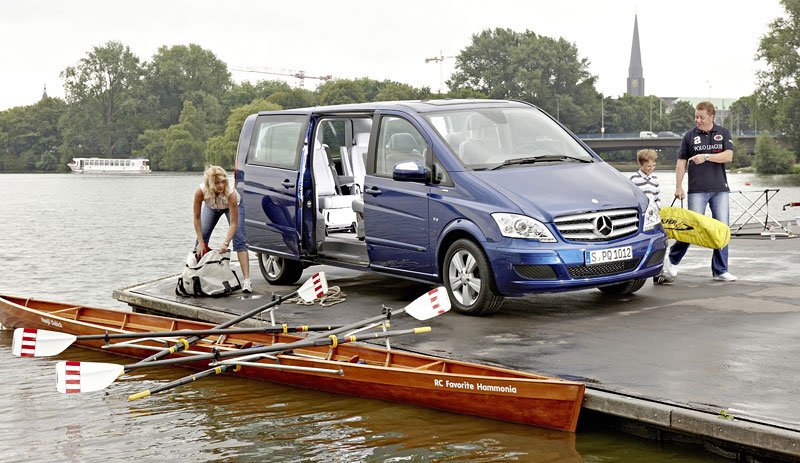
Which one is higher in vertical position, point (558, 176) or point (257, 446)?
point (558, 176)

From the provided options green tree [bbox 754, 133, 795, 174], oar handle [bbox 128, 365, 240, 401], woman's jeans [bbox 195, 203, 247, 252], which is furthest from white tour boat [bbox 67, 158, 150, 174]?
oar handle [bbox 128, 365, 240, 401]

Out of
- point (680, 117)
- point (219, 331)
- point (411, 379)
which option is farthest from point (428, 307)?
point (680, 117)

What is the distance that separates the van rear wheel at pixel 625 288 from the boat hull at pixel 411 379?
10.8 ft

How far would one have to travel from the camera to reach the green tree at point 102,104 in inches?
6058

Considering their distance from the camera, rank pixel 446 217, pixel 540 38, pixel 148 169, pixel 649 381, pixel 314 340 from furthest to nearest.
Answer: pixel 540 38 → pixel 148 169 → pixel 446 217 → pixel 314 340 → pixel 649 381

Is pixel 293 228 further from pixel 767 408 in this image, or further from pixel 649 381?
pixel 767 408

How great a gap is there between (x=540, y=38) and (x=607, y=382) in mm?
152953

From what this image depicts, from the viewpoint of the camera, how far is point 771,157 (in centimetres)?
9262

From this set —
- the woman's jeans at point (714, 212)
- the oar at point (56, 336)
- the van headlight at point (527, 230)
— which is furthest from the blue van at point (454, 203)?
the oar at point (56, 336)

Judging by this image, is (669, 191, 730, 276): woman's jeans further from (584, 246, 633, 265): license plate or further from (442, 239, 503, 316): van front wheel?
(442, 239, 503, 316): van front wheel

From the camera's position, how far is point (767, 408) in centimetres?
723

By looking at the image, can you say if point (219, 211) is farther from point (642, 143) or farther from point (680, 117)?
point (680, 117)

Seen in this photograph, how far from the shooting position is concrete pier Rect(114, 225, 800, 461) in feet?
23.7

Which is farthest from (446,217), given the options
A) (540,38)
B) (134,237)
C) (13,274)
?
(540,38)
